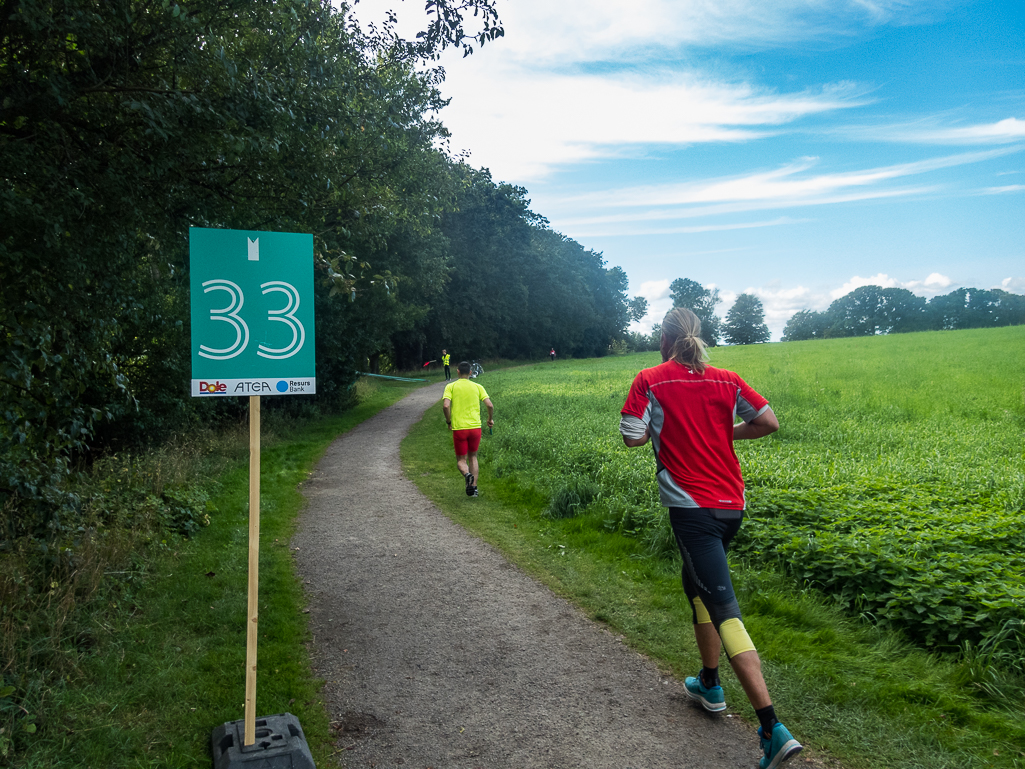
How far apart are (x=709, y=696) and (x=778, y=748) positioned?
0.80 metres

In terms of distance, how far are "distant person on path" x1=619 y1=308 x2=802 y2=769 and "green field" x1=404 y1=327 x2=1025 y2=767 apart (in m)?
1.05

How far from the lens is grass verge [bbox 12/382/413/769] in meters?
3.76

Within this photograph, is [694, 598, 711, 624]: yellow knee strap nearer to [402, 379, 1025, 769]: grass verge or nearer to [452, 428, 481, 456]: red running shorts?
[402, 379, 1025, 769]: grass verge

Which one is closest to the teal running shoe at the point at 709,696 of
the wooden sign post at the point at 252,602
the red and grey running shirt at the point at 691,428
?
the red and grey running shirt at the point at 691,428

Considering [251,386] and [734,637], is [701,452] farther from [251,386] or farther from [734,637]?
[251,386]

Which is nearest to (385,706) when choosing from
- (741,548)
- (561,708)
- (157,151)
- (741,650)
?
(561,708)

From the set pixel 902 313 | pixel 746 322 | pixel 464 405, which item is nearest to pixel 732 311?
pixel 746 322

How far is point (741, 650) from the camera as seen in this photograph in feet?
11.7

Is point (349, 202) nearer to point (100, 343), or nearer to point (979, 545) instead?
point (100, 343)

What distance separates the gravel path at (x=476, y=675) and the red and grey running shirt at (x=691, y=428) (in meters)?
1.41

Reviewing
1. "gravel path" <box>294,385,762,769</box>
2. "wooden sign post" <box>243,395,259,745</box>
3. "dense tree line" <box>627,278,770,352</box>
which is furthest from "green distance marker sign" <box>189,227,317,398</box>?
"dense tree line" <box>627,278,770,352</box>

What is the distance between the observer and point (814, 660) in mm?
4719

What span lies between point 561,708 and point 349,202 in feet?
17.5

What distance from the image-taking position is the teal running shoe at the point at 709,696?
4.11 m
